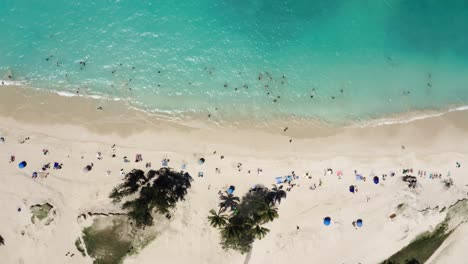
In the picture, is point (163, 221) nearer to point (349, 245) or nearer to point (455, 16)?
point (349, 245)

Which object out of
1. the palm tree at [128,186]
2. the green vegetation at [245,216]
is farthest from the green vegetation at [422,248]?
the palm tree at [128,186]

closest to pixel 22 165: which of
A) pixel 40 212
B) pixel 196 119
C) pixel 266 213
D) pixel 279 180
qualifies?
pixel 40 212

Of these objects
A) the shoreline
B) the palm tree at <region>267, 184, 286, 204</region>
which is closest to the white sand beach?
the shoreline

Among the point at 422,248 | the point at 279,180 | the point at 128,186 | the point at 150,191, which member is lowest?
the point at 422,248

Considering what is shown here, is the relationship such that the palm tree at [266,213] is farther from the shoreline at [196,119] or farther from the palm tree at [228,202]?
the shoreline at [196,119]

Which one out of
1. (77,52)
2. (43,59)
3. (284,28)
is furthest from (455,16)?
(43,59)

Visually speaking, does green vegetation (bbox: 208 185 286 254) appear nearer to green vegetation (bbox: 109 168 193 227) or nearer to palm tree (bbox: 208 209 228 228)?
palm tree (bbox: 208 209 228 228)

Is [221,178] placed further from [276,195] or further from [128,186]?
[128,186]
